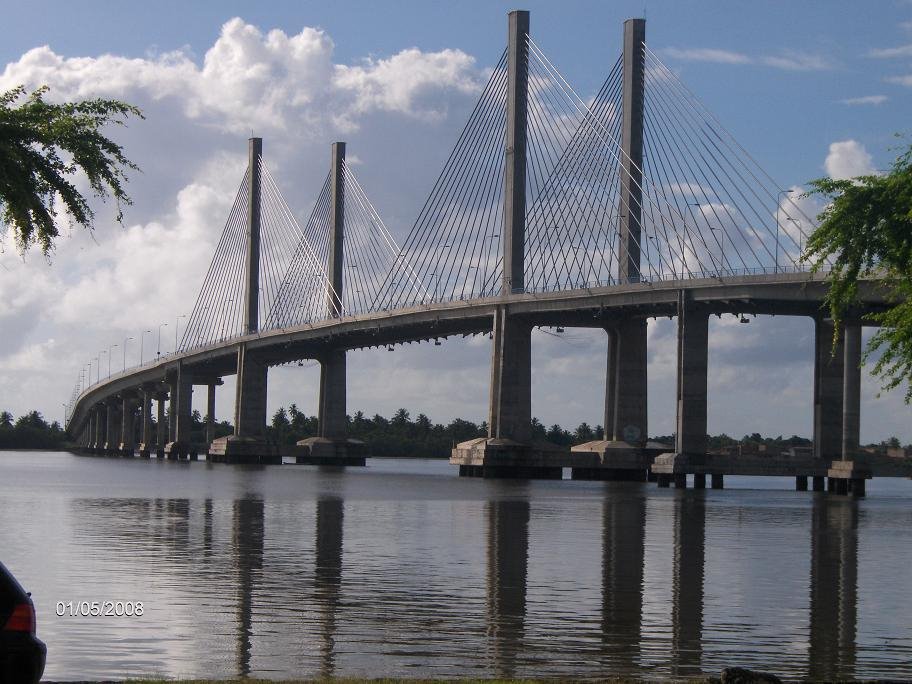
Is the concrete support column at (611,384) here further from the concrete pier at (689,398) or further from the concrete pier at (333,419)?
the concrete pier at (333,419)

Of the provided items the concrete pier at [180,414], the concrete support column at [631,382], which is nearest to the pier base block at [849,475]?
the concrete support column at [631,382]

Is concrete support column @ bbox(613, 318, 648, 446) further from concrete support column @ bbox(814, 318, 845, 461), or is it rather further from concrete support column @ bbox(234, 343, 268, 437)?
concrete support column @ bbox(234, 343, 268, 437)

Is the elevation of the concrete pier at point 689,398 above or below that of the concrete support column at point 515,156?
below

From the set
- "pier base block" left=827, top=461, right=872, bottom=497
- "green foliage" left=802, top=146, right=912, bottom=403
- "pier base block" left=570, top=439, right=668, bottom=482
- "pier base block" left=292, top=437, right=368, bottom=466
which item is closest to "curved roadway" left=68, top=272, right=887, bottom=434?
"pier base block" left=570, top=439, right=668, bottom=482

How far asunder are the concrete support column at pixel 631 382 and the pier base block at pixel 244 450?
58282 mm

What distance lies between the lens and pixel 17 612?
→ 1020 cm

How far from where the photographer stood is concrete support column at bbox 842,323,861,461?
89.5m

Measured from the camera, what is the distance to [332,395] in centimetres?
14862

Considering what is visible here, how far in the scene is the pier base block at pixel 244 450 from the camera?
503ft

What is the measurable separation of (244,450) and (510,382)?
5510cm

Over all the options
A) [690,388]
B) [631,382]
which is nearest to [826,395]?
[690,388]

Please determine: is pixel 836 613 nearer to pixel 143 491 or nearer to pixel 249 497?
pixel 249 497

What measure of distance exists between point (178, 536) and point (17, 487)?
42.4 meters

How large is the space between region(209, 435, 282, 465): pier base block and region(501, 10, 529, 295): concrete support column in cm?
5760
